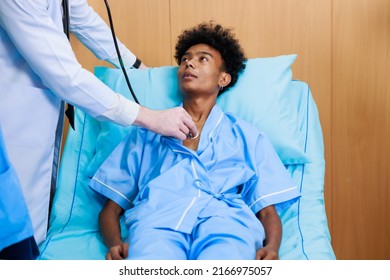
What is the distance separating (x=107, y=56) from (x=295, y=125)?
0.74 meters

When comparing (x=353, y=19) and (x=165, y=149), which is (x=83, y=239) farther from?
(x=353, y=19)

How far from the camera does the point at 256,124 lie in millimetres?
1769

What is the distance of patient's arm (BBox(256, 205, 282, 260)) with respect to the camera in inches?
51.3

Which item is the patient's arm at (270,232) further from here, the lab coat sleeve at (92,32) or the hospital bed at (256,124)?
the lab coat sleeve at (92,32)

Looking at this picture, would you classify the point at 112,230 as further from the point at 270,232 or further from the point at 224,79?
the point at 224,79

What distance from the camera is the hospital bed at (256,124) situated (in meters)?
1.55

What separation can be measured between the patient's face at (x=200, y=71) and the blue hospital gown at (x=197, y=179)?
0.30 ft

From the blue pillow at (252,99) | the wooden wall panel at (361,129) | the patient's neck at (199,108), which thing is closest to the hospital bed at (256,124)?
the blue pillow at (252,99)

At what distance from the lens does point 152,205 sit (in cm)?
141

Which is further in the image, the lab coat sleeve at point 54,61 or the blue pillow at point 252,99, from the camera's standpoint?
the blue pillow at point 252,99

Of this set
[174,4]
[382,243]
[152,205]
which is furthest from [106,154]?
[382,243]

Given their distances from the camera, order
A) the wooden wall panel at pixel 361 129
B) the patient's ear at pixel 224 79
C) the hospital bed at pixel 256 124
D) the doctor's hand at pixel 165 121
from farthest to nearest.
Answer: the wooden wall panel at pixel 361 129, the patient's ear at pixel 224 79, the hospital bed at pixel 256 124, the doctor's hand at pixel 165 121

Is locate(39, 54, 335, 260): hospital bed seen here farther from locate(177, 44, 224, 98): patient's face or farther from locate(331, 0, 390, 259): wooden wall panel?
locate(331, 0, 390, 259): wooden wall panel

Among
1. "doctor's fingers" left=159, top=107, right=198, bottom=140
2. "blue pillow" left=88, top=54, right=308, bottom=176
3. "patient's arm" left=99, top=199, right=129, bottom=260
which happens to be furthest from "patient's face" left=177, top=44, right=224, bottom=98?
"patient's arm" left=99, top=199, right=129, bottom=260
